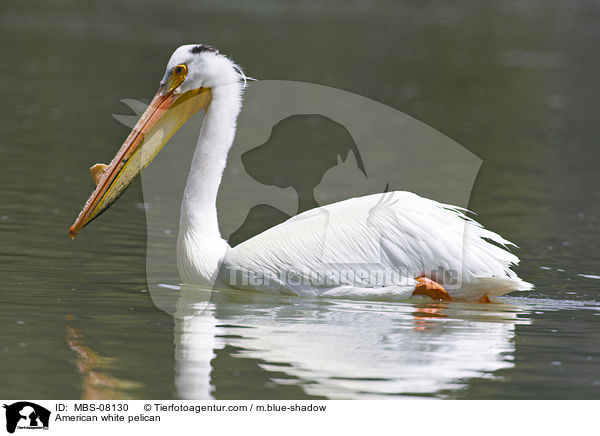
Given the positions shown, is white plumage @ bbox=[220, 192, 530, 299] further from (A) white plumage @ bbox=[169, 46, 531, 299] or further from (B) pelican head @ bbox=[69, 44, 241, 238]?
(B) pelican head @ bbox=[69, 44, 241, 238]

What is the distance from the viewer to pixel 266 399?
4965 mm

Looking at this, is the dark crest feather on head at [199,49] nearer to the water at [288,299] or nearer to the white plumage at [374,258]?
the white plumage at [374,258]

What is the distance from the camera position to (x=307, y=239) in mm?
6762

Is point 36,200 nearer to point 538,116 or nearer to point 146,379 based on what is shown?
point 146,379

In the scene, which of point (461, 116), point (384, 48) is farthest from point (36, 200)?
point (384, 48)

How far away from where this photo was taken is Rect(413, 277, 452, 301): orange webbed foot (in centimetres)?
669

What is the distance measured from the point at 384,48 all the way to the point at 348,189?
1533cm

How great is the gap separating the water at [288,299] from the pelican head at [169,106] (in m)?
0.70

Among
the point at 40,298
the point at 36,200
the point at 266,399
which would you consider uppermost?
the point at 36,200

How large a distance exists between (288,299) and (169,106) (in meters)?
1.46
